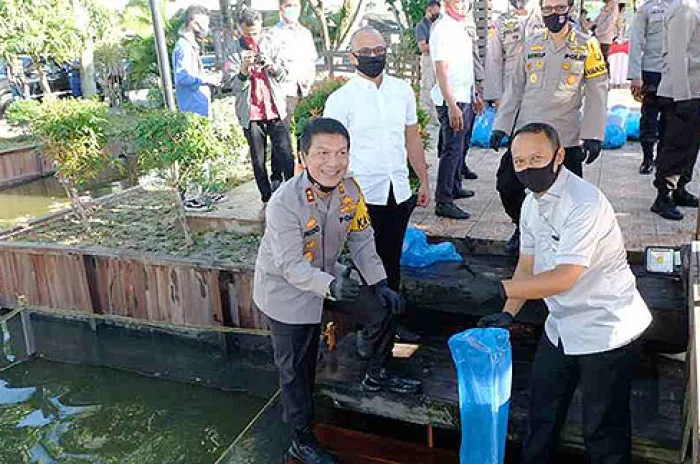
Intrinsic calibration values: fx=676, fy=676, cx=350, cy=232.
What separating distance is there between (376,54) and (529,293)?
1524 millimetres

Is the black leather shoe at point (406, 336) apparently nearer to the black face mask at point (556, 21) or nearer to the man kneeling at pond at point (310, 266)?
the man kneeling at pond at point (310, 266)

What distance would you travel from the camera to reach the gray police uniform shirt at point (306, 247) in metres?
2.80

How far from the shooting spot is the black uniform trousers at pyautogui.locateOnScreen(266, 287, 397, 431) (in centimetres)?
302

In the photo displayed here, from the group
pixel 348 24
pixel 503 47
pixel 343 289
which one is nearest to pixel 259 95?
A: pixel 503 47

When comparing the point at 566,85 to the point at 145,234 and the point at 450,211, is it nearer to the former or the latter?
the point at 450,211

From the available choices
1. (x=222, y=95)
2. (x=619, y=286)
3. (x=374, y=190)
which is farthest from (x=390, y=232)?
(x=222, y=95)

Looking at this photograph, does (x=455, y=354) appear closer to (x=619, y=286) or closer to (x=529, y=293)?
(x=529, y=293)

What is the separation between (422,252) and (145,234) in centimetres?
307

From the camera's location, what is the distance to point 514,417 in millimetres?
3217

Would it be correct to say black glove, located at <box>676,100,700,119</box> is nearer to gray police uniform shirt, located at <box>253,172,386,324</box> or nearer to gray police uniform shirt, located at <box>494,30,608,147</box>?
gray police uniform shirt, located at <box>494,30,608,147</box>

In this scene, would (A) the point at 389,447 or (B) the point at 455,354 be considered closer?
(B) the point at 455,354

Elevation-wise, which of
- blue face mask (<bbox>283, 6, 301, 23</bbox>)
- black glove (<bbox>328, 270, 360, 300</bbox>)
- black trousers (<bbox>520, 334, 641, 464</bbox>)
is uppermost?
blue face mask (<bbox>283, 6, 301, 23</bbox>)

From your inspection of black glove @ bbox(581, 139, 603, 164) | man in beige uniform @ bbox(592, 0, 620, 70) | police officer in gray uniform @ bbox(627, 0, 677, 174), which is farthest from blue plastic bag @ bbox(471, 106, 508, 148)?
black glove @ bbox(581, 139, 603, 164)

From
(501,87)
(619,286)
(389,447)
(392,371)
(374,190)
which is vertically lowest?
(389,447)
